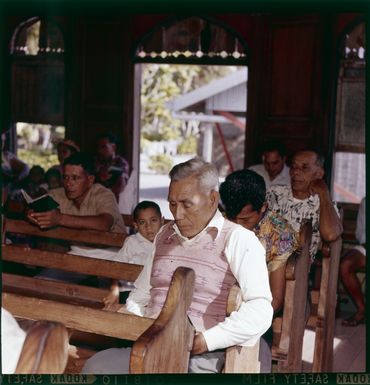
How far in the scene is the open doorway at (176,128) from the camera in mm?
9609

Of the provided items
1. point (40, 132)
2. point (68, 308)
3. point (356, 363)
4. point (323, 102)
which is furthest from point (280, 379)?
point (40, 132)

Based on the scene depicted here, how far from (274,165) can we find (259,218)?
2.29 meters

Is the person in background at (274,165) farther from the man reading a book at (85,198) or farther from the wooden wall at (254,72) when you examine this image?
the man reading a book at (85,198)

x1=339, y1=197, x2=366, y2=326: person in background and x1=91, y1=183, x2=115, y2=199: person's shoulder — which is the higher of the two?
x1=91, y1=183, x2=115, y2=199: person's shoulder

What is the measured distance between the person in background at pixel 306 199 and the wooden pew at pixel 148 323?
1.55 metres

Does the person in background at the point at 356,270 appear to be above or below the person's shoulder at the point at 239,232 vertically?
below

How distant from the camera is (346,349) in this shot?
4.10m

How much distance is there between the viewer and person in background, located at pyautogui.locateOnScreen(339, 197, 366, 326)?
15.0ft

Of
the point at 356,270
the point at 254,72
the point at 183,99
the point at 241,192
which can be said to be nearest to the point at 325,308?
the point at 241,192

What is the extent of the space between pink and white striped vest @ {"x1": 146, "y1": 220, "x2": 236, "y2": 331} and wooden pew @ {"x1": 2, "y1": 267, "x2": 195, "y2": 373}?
0.28 metres

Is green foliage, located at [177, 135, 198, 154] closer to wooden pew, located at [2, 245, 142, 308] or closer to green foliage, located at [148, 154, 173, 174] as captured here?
green foliage, located at [148, 154, 173, 174]

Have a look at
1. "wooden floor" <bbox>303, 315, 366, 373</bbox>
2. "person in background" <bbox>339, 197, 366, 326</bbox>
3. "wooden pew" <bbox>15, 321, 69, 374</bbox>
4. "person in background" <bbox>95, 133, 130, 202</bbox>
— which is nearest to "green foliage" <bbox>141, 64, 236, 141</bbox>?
"person in background" <bbox>95, 133, 130, 202</bbox>

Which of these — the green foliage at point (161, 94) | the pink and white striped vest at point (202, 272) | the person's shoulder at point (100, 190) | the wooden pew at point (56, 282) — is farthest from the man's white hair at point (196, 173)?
the green foliage at point (161, 94)

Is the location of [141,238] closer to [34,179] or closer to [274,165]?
[274,165]
